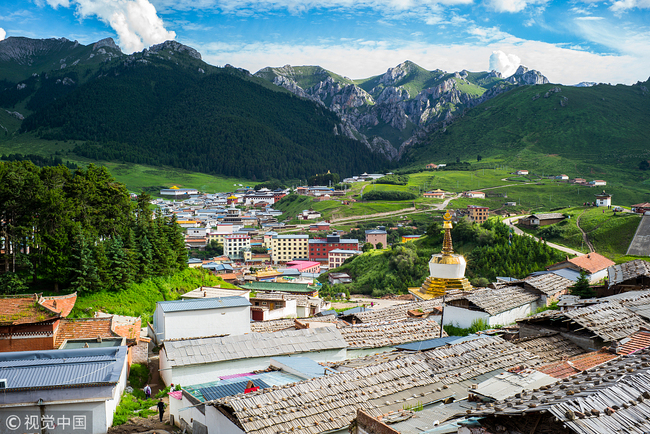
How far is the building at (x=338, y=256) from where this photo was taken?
8275cm

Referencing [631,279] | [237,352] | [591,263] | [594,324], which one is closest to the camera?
[594,324]

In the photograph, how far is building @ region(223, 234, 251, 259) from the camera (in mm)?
93625

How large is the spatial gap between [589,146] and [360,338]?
6070 inches

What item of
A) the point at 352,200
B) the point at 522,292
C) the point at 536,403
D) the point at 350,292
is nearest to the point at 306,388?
the point at 536,403

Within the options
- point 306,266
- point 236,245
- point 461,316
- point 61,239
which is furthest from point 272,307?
point 236,245

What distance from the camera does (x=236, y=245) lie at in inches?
3718

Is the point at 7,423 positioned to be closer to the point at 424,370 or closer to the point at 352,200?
the point at 424,370

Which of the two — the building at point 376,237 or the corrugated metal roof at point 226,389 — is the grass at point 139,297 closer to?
the corrugated metal roof at point 226,389

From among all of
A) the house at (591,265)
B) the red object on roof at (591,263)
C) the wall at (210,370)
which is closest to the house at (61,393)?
the wall at (210,370)

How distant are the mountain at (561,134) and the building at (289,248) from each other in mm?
72816

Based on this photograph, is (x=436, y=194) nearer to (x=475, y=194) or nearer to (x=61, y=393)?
(x=475, y=194)

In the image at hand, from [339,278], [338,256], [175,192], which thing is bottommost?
[338,256]

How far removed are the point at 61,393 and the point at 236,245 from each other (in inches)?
3282

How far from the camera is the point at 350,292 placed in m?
56.5
